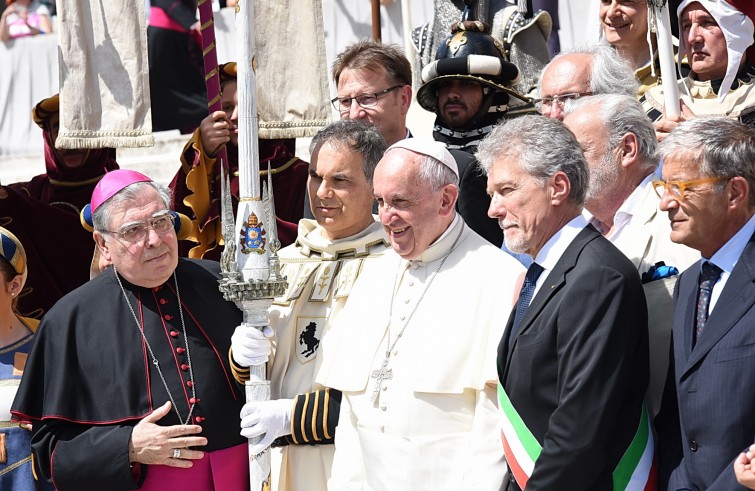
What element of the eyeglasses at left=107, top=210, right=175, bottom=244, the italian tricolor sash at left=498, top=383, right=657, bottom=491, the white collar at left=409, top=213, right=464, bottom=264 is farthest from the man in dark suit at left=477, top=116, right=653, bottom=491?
the eyeglasses at left=107, top=210, right=175, bottom=244

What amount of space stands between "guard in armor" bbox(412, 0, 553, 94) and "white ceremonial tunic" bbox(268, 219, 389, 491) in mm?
2355

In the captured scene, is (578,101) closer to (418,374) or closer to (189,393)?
(418,374)

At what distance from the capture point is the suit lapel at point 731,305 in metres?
3.71

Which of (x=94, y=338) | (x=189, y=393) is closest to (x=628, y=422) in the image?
(x=189, y=393)

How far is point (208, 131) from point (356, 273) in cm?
146

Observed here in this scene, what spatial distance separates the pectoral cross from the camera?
4.55 m

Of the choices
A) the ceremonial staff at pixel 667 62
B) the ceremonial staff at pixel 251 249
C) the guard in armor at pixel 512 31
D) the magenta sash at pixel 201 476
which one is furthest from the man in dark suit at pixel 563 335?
the guard in armor at pixel 512 31

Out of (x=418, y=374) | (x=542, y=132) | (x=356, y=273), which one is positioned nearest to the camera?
(x=542, y=132)

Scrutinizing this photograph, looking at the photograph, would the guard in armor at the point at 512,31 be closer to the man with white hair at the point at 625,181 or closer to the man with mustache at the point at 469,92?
the man with mustache at the point at 469,92

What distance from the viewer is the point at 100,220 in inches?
197

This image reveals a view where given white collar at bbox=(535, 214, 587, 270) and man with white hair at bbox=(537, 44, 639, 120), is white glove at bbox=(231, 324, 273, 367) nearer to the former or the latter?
white collar at bbox=(535, 214, 587, 270)

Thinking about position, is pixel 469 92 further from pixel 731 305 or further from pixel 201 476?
pixel 731 305

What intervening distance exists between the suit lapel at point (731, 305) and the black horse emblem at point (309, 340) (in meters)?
1.74

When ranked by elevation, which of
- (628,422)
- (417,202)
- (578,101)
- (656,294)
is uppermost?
(578,101)
